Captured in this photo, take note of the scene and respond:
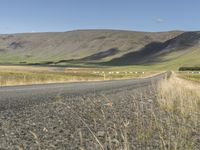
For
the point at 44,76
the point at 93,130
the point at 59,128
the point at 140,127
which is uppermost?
the point at 59,128

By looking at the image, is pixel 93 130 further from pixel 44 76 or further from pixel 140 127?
pixel 44 76

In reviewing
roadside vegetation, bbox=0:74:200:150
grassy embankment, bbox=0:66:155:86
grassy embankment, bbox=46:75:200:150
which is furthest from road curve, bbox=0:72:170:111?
grassy embankment, bbox=0:66:155:86

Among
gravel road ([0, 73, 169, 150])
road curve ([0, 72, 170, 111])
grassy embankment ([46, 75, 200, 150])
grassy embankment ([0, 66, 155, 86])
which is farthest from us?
grassy embankment ([0, 66, 155, 86])

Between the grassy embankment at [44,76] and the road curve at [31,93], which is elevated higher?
the road curve at [31,93]

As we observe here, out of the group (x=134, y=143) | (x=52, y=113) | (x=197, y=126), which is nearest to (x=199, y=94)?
(x=197, y=126)

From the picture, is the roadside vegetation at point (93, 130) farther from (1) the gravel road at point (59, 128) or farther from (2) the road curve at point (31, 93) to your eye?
(2) the road curve at point (31, 93)

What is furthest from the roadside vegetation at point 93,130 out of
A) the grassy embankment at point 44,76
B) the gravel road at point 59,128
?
the grassy embankment at point 44,76

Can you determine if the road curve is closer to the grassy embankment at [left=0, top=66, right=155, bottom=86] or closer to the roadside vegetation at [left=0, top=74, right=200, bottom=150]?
the roadside vegetation at [left=0, top=74, right=200, bottom=150]

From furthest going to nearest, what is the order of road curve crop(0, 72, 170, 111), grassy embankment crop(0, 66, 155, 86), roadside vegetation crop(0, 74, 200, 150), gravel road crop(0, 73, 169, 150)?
1. grassy embankment crop(0, 66, 155, 86)
2. road curve crop(0, 72, 170, 111)
3. roadside vegetation crop(0, 74, 200, 150)
4. gravel road crop(0, 73, 169, 150)

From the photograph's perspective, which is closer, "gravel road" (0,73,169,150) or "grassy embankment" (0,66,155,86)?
"gravel road" (0,73,169,150)

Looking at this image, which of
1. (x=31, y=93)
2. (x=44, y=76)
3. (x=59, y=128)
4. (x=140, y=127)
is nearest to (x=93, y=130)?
(x=59, y=128)

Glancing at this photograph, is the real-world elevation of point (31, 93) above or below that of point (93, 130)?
above

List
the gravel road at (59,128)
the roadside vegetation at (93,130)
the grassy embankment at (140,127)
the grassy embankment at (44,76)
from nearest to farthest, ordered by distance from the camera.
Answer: the gravel road at (59,128) < the roadside vegetation at (93,130) < the grassy embankment at (140,127) < the grassy embankment at (44,76)

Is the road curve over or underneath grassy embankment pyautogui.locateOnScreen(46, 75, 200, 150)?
over
